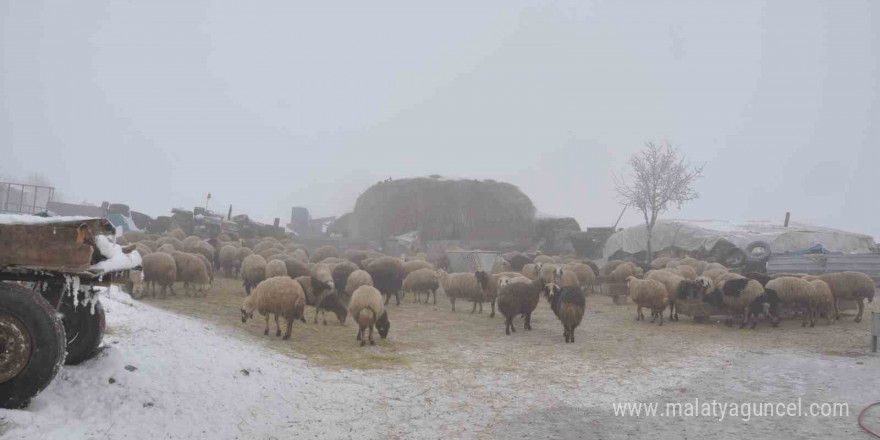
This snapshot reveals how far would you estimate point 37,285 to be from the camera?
16.5 ft

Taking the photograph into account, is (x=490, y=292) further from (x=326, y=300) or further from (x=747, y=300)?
(x=747, y=300)

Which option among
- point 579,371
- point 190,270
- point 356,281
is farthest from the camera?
point 356,281

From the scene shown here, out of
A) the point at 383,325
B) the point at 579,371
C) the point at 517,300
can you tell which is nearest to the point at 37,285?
the point at 383,325

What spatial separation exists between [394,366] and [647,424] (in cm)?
425

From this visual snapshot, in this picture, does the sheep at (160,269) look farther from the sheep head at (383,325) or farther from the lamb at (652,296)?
the lamb at (652,296)

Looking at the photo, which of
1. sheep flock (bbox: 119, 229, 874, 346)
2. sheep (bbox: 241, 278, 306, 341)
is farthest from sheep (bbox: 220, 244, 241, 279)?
sheep (bbox: 241, 278, 306, 341)

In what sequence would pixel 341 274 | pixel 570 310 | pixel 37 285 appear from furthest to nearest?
1. pixel 341 274
2. pixel 570 310
3. pixel 37 285

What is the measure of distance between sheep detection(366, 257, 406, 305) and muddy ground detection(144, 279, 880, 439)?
2555 mm

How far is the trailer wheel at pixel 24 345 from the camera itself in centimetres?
436

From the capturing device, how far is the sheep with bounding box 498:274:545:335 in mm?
12774

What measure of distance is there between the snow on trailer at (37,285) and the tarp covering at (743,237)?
96.1ft

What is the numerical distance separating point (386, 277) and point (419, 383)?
916 cm

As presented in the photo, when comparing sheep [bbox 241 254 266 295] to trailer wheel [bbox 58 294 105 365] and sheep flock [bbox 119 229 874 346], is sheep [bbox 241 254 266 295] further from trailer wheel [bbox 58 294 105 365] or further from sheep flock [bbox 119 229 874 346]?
trailer wheel [bbox 58 294 105 365]

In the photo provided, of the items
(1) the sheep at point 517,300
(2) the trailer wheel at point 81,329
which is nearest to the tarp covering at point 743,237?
(1) the sheep at point 517,300
